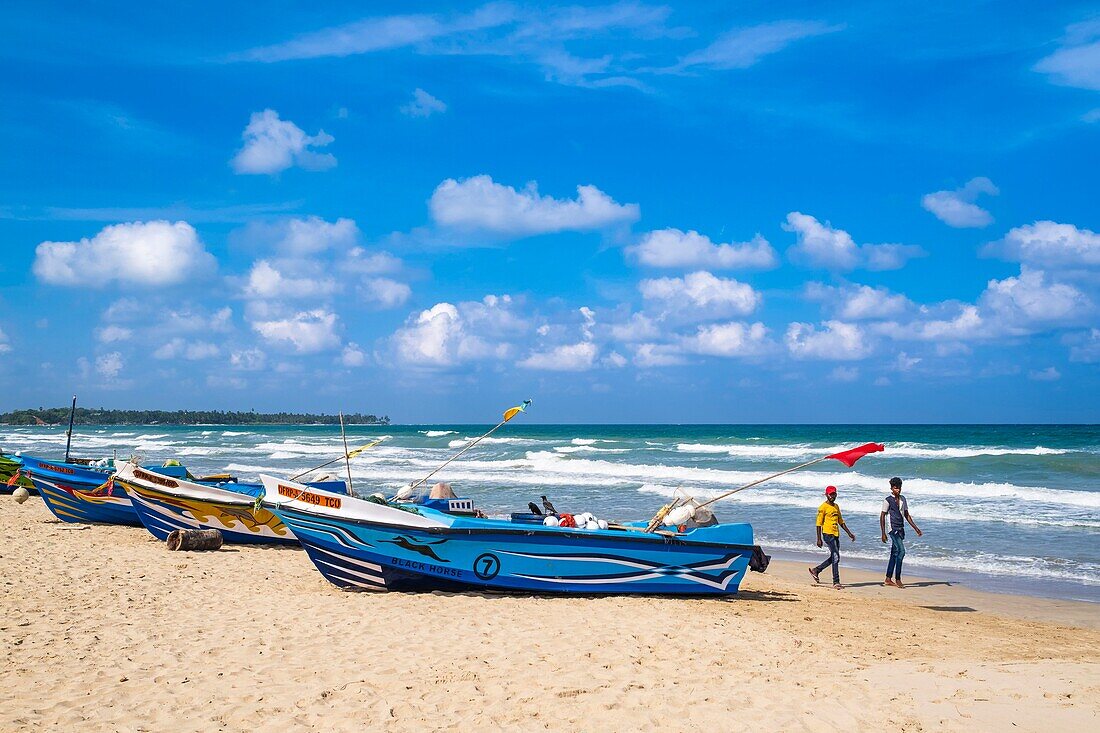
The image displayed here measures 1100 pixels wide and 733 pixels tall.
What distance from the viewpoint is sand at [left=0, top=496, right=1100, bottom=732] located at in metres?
5.90

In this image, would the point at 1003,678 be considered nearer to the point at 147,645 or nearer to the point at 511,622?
the point at 511,622

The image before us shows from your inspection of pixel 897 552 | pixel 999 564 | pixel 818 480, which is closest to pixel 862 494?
pixel 818 480

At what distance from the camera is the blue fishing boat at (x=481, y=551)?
33.8 feet

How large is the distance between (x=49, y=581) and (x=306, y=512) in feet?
11.6

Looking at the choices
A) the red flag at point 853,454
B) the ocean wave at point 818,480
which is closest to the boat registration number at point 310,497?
the red flag at point 853,454

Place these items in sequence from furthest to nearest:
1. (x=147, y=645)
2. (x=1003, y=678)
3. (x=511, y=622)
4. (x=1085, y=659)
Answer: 1. (x=511, y=622)
2. (x=1085, y=659)
3. (x=147, y=645)
4. (x=1003, y=678)

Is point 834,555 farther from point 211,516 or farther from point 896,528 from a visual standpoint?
point 211,516

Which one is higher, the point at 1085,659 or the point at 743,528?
the point at 743,528

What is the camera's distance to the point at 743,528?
35.9 ft

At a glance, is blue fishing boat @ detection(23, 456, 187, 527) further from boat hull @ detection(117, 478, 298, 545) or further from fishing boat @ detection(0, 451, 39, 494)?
fishing boat @ detection(0, 451, 39, 494)

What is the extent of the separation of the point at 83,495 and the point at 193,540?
457 cm

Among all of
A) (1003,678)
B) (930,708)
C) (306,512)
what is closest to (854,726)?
(930,708)

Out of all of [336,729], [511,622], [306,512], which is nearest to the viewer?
[336,729]

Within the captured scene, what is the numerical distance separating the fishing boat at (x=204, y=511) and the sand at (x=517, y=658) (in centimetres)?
284
